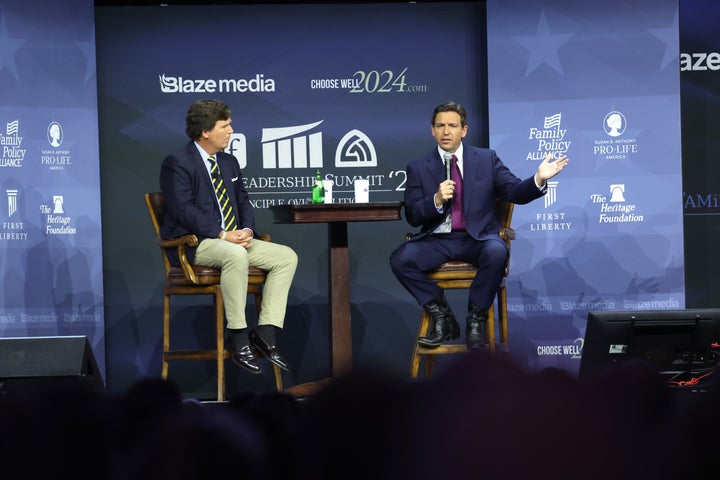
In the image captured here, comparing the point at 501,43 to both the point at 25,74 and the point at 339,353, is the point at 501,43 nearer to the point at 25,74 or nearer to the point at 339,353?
the point at 339,353

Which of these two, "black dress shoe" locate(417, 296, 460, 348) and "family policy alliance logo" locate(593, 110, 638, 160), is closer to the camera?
"black dress shoe" locate(417, 296, 460, 348)

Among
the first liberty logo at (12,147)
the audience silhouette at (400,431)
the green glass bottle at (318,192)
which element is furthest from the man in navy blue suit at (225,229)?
the audience silhouette at (400,431)

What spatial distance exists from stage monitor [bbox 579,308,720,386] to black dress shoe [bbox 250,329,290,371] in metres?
1.58

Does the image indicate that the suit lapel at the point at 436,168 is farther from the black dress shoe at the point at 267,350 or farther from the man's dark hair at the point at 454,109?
the black dress shoe at the point at 267,350

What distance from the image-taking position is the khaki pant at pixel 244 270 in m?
4.57

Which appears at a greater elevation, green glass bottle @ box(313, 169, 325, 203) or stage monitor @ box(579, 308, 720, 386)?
green glass bottle @ box(313, 169, 325, 203)

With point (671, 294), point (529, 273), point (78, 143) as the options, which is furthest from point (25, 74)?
point (671, 294)

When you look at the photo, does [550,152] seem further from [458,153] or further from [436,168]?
[436,168]

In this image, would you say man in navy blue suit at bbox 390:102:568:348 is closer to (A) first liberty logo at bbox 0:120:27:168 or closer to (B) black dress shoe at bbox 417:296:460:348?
(B) black dress shoe at bbox 417:296:460:348

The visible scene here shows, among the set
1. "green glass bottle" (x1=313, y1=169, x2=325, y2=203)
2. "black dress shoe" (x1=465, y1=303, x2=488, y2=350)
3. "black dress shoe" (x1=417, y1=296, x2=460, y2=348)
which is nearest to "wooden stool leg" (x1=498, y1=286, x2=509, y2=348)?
"black dress shoe" (x1=465, y1=303, x2=488, y2=350)

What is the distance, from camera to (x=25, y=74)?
18.4ft

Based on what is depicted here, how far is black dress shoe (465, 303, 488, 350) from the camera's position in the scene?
14.8 feet

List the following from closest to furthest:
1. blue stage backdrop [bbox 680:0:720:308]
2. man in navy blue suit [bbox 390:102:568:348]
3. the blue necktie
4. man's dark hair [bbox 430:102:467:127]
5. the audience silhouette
Answer: the audience silhouette → man in navy blue suit [bbox 390:102:568:348] → the blue necktie → man's dark hair [bbox 430:102:467:127] → blue stage backdrop [bbox 680:0:720:308]

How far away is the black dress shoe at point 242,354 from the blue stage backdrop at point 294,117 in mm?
1282
